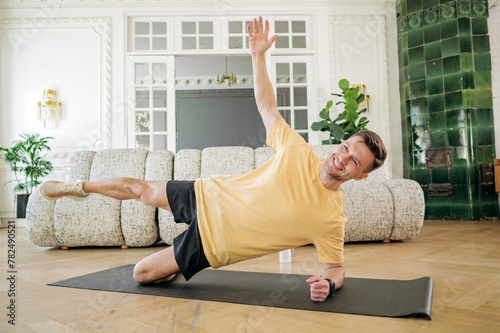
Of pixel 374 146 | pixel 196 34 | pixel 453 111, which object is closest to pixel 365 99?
pixel 453 111

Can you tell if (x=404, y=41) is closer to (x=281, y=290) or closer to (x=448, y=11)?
(x=448, y=11)

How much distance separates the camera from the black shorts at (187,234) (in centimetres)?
145

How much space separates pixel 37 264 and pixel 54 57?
4.10 meters

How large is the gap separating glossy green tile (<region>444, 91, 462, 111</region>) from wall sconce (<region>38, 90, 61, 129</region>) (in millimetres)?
5097

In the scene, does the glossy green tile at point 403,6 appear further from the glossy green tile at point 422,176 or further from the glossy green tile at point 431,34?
the glossy green tile at point 422,176

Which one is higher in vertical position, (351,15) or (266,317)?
(351,15)

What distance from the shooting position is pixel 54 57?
529 cm

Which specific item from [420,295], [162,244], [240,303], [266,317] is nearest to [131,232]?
[162,244]

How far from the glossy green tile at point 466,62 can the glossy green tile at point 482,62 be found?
6cm

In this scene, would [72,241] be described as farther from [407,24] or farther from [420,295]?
[407,24]

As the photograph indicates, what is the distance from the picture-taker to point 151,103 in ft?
17.5

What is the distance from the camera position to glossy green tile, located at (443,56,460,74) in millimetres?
4496

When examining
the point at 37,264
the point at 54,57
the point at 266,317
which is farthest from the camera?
the point at 54,57

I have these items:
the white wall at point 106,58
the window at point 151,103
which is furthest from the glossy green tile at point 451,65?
the window at point 151,103
